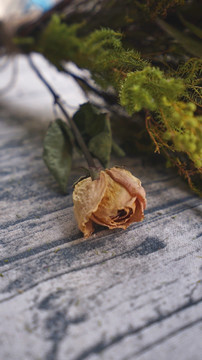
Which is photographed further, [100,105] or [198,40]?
[100,105]

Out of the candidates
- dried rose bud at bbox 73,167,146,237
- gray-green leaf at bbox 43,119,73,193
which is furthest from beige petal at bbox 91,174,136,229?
gray-green leaf at bbox 43,119,73,193

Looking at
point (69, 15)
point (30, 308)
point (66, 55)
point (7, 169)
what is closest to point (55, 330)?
point (30, 308)

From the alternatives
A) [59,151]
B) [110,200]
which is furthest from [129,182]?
[59,151]

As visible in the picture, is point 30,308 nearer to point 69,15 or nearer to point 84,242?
point 84,242

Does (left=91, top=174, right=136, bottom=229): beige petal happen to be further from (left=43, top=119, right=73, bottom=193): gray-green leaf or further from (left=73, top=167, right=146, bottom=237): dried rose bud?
(left=43, top=119, right=73, bottom=193): gray-green leaf

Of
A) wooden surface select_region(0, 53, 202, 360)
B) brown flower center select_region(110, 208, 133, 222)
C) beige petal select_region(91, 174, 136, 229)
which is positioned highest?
beige petal select_region(91, 174, 136, 229)

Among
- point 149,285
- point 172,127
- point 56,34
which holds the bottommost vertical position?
point 149,285

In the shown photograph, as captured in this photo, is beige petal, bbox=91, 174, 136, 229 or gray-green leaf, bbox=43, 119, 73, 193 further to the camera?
gray-green leaf, bbox=43, 119, 73, 193

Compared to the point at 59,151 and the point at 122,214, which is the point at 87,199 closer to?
the point at 122,214
